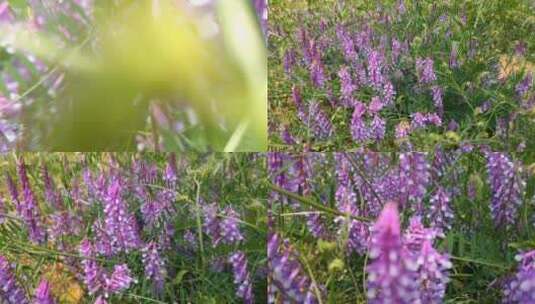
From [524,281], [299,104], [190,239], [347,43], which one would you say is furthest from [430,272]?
[347,43]

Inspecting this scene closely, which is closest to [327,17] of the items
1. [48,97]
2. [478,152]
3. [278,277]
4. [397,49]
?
[397,49]

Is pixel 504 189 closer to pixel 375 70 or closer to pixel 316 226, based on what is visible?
pixel 316 226

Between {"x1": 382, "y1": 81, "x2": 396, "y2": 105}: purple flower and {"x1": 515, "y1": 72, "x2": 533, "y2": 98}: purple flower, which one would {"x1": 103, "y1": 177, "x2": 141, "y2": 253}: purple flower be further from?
{"x1": 515, "y1": 72, "x2": 533, "y2": 98}: purple flower

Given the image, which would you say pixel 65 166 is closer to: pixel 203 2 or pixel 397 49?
pixel 203 2

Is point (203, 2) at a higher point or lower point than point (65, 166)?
higher

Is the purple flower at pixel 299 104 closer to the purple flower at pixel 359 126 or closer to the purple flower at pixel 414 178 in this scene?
the purple flower at pixel 359 126
